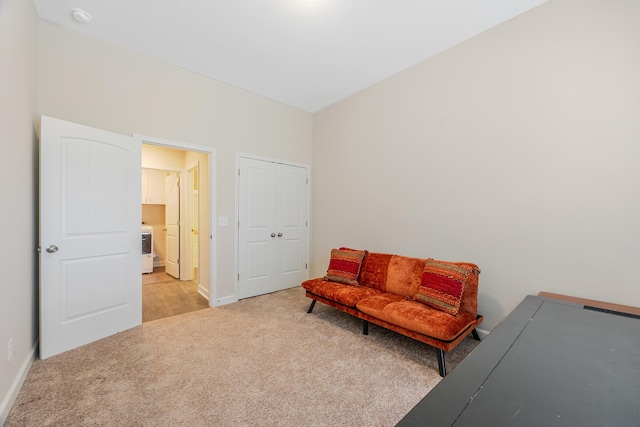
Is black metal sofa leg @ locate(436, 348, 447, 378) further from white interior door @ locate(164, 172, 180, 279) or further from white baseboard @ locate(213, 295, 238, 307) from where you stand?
white interior door @ locate(164, 172, 180, 279)

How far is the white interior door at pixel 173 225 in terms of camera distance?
4.97m

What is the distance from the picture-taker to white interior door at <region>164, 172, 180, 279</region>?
16.3 feet

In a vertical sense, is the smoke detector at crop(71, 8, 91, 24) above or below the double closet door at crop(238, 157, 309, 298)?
above

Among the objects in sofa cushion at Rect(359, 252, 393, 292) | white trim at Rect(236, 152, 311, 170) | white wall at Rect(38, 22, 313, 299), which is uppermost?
white wall at Rect(38, 22, 313, 299)

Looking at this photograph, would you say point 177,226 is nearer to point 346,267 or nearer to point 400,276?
point 346,267

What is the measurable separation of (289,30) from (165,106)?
1.69 meters

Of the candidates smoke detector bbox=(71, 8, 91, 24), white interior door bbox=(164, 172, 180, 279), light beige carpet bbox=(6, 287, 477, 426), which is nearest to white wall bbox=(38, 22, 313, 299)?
smoke detector bbox=(71, 8, 91, 24)

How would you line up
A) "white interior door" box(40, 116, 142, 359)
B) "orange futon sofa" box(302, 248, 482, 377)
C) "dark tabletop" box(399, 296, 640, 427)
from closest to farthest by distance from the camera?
"dark tabletop" box(399, 296, 640, 427) < "orange futon sofa" box(302, 248, 482, 377) < "white interior door" box(40, 116, 142, 359)

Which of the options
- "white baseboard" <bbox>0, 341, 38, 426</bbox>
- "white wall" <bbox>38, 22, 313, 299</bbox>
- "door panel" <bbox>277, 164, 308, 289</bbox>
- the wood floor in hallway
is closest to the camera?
"white baseboard" <bbox>0, 341, 38, 426</bbox>

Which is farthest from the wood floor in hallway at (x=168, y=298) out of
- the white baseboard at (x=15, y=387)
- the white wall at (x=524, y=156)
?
the white wall at (x=524, y=156)

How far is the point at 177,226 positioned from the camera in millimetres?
4996

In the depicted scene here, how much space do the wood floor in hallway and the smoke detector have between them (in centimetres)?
303

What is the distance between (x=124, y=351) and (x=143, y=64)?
295 cm

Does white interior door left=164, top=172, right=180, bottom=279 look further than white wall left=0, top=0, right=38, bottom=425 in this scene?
Yes
